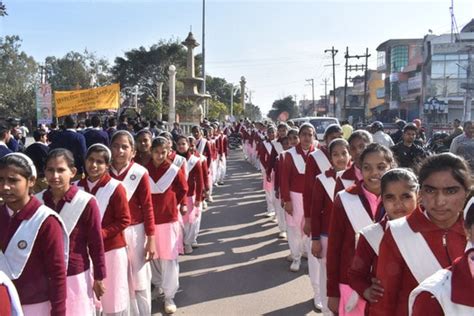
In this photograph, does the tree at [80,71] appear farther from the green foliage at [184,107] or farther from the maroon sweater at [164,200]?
the maroon sweater at [164,200]

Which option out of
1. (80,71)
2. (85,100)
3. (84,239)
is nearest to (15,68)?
(80,71)

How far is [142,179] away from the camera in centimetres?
441

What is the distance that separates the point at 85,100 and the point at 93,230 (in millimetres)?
9853

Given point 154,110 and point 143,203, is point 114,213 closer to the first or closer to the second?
point 143,203

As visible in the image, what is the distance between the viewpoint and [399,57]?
6097cm

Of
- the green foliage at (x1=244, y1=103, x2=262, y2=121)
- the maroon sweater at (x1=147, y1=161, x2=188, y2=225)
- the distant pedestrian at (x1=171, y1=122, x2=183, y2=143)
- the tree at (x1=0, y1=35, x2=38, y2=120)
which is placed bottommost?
the maroon sweater at (x1=147, y1=161, x2=188, y2=225)

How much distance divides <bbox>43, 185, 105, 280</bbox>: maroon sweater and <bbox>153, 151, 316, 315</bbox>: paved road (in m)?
2.05

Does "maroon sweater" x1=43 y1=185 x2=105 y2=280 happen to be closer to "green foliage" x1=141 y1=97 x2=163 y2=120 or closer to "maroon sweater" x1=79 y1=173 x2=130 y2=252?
"maroon sweater" x1=79 y1=173 x2=130 y2=252

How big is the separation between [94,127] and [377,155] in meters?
7.26

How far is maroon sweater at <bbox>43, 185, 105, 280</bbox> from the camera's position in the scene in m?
3.33

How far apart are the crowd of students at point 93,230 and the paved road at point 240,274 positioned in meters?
0.53

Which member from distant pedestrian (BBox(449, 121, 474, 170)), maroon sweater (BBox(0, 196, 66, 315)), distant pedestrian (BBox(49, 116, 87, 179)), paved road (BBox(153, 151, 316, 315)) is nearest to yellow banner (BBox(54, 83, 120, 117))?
paved road (BBox(153, 151, 316, 315))

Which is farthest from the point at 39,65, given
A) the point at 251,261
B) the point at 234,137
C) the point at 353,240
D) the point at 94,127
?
the point at 353,240

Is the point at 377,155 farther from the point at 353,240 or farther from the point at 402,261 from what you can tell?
the point at 402,261
